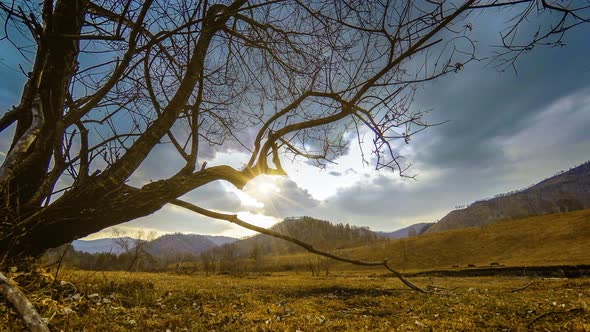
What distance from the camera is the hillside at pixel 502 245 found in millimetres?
67312

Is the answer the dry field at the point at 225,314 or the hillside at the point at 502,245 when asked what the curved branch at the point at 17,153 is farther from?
the hillside at the point at 502,245

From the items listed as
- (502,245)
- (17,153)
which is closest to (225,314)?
(17,153)

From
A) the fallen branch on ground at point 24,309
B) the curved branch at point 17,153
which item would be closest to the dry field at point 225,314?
the curved branch at point 17,153

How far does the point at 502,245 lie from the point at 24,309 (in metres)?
102

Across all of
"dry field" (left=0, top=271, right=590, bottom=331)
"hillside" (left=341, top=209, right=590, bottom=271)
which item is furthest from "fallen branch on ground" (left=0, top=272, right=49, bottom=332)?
"hillside" (left=341, top=209, right=590, bottom=271)

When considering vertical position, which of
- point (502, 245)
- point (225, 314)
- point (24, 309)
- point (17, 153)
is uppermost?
point (17, 153)

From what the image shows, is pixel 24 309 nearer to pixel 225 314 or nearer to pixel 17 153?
pixel 17 153

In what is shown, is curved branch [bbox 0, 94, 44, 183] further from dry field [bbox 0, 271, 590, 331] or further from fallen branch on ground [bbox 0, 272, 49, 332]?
fallen branch on ground [bbox 0, 272, 49, 332]

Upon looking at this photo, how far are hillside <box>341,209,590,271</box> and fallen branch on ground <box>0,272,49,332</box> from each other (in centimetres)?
7510

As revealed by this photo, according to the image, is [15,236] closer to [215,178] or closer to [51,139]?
[51,139]

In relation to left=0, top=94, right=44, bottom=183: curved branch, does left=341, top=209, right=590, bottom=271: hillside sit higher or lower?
lower

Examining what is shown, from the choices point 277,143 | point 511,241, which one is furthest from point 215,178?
point 511,241

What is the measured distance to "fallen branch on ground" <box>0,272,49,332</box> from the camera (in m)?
2.21

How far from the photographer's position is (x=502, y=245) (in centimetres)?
8338
